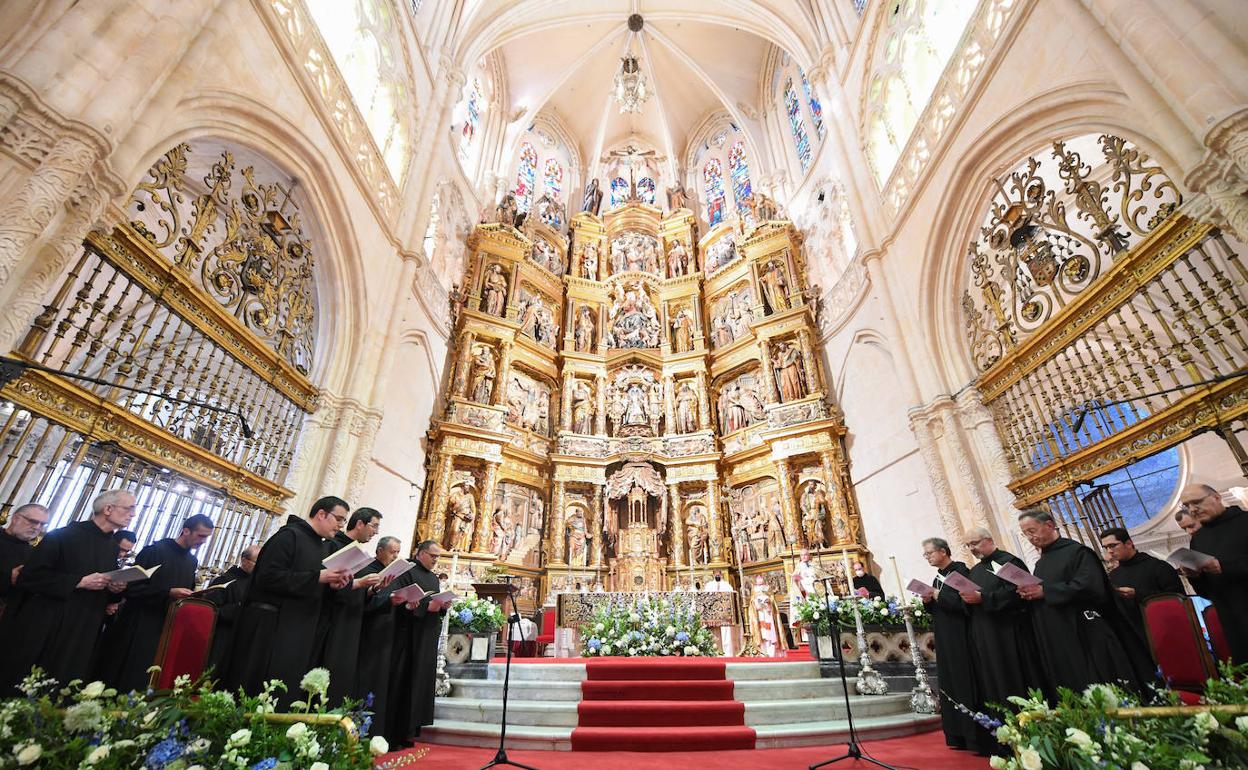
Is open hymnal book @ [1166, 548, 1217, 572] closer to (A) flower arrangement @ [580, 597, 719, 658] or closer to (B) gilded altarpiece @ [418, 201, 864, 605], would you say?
(A) flower arrangement @ [580, 597, 719, 658]

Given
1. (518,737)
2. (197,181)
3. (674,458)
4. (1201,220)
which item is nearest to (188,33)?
(197,181)

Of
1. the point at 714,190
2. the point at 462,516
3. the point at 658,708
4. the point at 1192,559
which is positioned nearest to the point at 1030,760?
the point at 1192,559

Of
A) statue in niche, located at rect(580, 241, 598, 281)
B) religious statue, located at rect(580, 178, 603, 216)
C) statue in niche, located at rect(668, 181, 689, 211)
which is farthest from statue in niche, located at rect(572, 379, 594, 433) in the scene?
statue in niche, located at rect(668, 181, 689, 211)

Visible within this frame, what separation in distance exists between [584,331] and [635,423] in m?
3.39

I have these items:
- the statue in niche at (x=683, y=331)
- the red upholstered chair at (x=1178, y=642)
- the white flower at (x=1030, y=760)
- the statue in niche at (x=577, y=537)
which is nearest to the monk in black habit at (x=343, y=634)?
the white flower at (x=1030, y=760)

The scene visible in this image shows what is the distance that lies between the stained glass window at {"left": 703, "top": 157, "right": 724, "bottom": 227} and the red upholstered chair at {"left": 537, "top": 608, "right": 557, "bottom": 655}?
44.8 feet

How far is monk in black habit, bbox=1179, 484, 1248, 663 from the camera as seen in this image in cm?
358

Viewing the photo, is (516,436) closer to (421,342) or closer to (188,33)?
(421,342)

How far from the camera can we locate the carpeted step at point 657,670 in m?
5.88

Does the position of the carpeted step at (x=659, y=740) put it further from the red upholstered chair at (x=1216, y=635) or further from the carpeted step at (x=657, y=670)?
the red upholstered chair at (x=1216, y=635)

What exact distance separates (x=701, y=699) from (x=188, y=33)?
816 cm

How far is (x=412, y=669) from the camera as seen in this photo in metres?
4.66

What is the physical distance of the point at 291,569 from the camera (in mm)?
3434

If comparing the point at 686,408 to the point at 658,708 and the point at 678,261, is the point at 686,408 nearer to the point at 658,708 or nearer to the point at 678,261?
the point at 678,261
